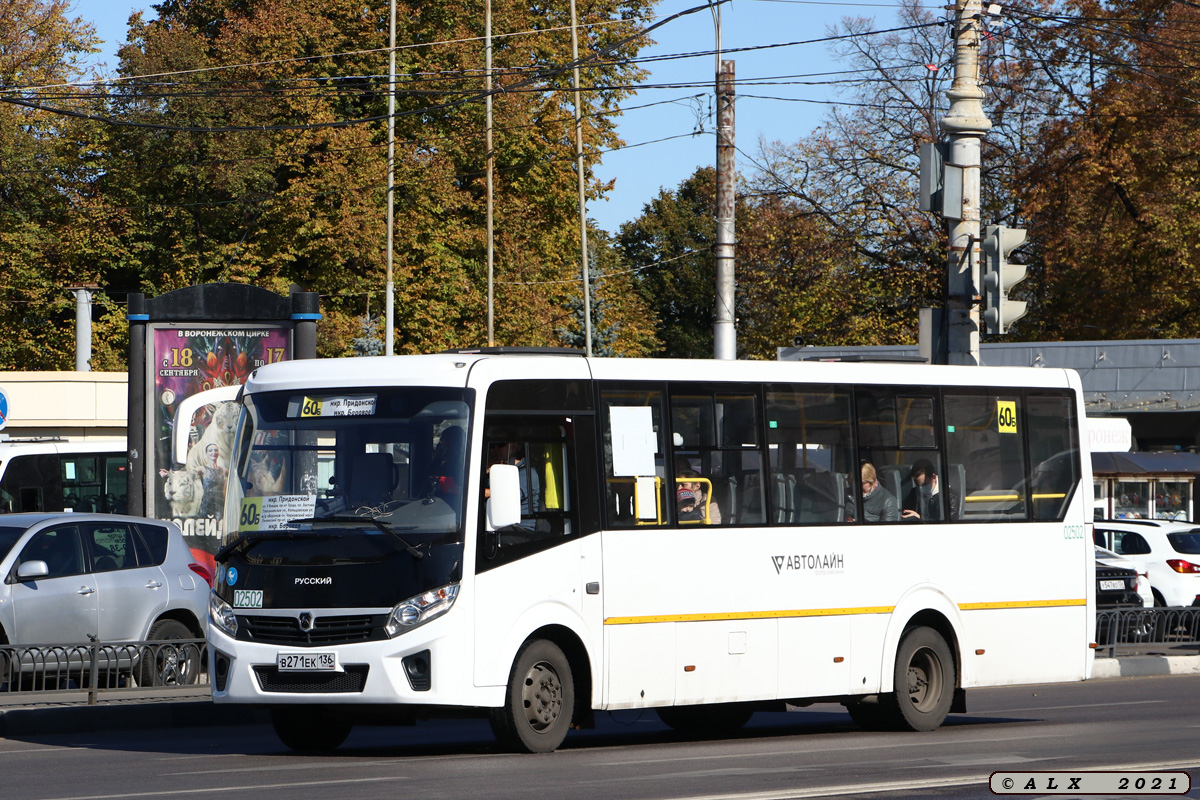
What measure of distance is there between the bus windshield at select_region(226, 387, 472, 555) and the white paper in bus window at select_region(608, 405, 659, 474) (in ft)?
4.38

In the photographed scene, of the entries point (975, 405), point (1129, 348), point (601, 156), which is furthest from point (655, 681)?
point (601, 156)

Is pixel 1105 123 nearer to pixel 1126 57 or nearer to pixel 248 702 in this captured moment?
pixel 1126 57

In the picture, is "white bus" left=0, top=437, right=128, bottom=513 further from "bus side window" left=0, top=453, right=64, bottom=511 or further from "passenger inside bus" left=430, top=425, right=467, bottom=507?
"passenger inside bus" left=430, top=425, right=467, bottom=507

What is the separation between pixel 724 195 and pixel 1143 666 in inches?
301

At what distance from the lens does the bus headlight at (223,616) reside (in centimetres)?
1153

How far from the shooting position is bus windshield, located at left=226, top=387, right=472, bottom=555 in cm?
1127

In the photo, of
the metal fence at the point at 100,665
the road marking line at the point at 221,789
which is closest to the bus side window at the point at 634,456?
the road marking line at the point at 221,789

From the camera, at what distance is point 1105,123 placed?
154 feet

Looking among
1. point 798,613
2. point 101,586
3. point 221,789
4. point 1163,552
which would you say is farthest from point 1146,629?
point 221,789

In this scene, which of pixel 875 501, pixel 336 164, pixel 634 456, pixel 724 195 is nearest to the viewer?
pixel 634 456

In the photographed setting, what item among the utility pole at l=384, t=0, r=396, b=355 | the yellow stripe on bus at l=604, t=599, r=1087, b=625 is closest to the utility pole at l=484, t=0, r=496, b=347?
the utility pole at l=384, t=0, r=396, b=355

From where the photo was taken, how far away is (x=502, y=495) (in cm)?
1111

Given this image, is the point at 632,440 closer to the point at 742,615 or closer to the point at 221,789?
the point at 742,615

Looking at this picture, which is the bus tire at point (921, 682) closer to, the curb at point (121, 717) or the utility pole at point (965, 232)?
Answer: the utility pole at point (965, 232)
